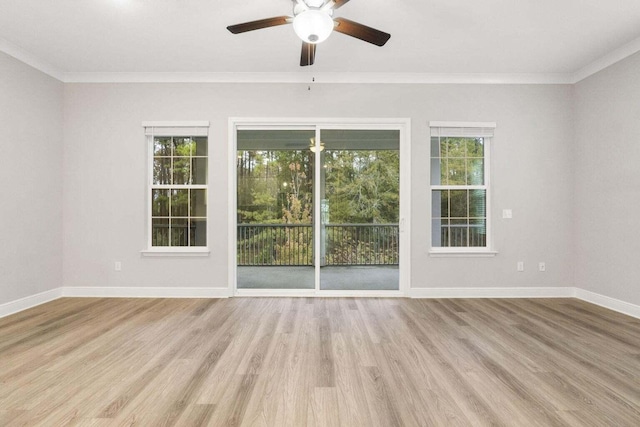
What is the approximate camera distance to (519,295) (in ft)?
14.1

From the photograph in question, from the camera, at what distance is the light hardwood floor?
1826mm

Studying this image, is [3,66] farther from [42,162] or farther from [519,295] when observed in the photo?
[519,295]

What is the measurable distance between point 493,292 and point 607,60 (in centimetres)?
294

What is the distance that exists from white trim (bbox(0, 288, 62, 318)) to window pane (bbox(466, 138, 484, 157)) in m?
5.49

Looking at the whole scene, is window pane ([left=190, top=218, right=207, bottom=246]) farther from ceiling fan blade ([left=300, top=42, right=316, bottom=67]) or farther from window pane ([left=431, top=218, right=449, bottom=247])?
window pane ([left=431, top=218, right=449, bottom=247])

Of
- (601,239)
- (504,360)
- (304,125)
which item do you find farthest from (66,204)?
(601,239)

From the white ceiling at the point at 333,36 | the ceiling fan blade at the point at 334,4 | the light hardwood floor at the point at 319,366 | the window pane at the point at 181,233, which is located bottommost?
the light hardwood floor at the point at 319,366

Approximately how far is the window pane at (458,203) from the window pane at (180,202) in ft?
11.3

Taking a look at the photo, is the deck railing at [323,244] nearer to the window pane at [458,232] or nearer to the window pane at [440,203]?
the window pane at [440,203]

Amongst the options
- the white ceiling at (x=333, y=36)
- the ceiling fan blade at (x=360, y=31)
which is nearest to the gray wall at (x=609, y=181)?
the white ceiling at (x=333, y=36)

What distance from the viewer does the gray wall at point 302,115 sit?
4.27m

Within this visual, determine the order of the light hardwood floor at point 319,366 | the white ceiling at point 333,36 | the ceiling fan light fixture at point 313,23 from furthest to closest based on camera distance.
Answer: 1. the white ceiling at point 333,36
2. the ceiling fan light fixture at point 313,23
3. the light hardwood floor at point 319,366

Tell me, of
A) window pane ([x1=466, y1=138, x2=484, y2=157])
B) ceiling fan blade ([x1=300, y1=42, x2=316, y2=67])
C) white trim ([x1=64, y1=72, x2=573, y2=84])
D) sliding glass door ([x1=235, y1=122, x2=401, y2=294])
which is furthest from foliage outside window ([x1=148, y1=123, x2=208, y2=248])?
window pane ([x1=466, y1=138, x2=484, y2=157])

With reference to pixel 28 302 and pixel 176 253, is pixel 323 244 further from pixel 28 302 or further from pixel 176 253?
pixel 28 302
